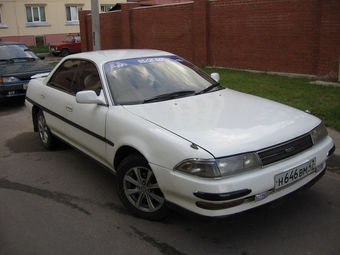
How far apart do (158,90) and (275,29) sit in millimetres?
7661

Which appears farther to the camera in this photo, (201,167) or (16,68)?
(16,68)

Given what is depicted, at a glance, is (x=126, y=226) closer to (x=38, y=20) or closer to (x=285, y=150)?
(x=285, y=150)

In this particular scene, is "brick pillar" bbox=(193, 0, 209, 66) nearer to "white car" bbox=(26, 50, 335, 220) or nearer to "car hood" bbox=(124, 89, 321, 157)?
"white car" bbox=(26, 50, 335, 220)

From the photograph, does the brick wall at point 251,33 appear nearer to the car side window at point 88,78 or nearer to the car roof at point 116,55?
the car roof at point 116,55

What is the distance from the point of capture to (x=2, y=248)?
10.9ft

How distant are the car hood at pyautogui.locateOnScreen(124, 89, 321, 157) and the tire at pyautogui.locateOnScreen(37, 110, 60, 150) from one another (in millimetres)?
2295

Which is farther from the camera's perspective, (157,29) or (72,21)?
(72,21)

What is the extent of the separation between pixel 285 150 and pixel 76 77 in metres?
2.92

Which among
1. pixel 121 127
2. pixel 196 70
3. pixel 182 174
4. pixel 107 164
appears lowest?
pixel 107 164

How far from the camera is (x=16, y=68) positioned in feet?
31.1

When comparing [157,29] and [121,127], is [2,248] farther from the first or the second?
[157,29]

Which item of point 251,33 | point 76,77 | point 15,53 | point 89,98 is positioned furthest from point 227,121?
point 251,33

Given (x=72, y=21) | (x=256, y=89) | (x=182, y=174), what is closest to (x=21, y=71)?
(x=256, y=89)

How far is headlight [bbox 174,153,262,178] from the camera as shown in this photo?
298cm
